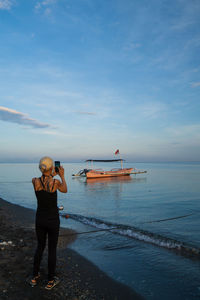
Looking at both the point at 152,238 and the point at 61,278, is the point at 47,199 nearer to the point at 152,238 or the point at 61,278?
the point at 61,278

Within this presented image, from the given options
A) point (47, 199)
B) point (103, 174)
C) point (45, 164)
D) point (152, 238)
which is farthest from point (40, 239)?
point (103, 174)

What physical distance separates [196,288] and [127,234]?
441 centimetres

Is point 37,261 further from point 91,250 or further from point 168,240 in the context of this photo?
point 168,240

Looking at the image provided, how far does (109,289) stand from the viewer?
171 inches

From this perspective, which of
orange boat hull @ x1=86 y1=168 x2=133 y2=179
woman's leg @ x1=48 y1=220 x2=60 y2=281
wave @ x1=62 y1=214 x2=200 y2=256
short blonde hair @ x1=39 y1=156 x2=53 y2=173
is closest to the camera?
short blonde hair @ x1=39 y1=156 x2=53 y2=173

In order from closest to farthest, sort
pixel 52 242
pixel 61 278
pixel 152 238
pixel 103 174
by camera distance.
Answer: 1. pixel 52 242
2. pixel 61 278
3. pixel 152 238
4. pixel 103 174

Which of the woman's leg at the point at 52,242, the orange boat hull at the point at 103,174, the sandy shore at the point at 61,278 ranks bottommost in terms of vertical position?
the orange boat hull at the point at 103,174

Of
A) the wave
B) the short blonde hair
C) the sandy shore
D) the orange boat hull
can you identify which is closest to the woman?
the short blonde hair

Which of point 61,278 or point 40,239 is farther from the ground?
point 40,239

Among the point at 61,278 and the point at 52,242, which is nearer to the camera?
the point at 52,242

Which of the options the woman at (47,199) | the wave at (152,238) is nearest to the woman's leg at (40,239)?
the woman at (47,199)

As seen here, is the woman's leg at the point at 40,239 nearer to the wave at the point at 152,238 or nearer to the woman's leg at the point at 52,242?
the woman's leg at the point at 52,242

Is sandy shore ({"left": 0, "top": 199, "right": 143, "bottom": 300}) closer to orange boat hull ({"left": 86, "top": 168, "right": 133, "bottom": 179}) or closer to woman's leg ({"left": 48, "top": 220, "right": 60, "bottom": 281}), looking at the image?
woman's leg ({"left": 48, "top": 220, "right": 60, "bottom": 281})

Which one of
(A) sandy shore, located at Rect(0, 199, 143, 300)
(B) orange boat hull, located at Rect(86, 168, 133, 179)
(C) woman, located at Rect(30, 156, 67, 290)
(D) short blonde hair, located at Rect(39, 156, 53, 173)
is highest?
(D) short blonde hair, located at Rect(39, 156, 53, 173)
